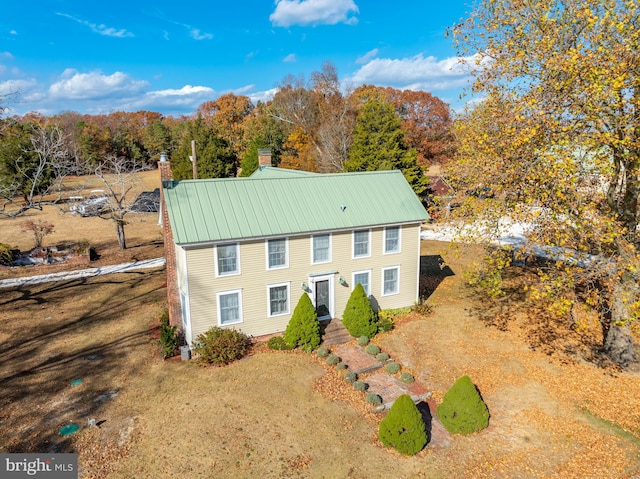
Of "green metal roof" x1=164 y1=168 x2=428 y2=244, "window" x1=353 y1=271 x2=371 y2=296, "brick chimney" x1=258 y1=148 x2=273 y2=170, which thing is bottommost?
"window" x1=353 y1=271 x2=371 y2=296

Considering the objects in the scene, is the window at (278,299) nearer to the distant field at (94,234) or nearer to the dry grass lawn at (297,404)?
the dry grass lawn at (297,404)

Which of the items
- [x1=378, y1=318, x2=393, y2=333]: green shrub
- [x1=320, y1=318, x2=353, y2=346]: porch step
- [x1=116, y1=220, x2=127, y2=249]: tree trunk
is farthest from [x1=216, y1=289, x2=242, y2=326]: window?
[x1=116, y1=220, x2=127, y2=249]: tree trunk

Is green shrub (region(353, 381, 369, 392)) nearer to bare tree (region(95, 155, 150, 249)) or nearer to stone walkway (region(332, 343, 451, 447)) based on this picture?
stone walkway (region(332, 343, 451, 447))

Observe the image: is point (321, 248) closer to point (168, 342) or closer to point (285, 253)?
point (285, 253)

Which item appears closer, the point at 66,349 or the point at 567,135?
the point at 567,135

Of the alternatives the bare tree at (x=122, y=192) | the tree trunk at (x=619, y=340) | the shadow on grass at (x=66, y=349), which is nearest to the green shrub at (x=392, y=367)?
the tree trunk at (x=619, y=340)

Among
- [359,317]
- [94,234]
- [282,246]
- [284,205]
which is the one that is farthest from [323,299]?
[94,234]
